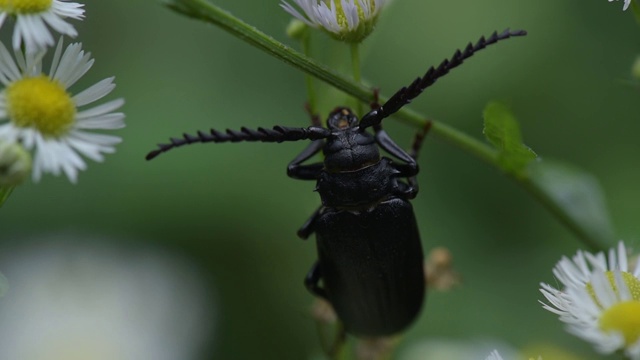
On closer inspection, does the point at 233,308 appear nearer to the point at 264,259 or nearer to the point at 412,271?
the point at 264,259

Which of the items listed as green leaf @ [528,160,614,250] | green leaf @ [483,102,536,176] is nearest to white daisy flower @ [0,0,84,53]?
green leaf @ [483,102,536,176]

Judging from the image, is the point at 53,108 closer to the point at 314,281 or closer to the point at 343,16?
the point at 343,16

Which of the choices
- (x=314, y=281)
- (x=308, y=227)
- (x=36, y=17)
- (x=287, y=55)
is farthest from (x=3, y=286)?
(x=314, y=281)

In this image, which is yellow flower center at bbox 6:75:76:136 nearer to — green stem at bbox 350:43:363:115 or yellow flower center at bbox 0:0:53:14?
yellow flower center at bbox 0:0:53:14

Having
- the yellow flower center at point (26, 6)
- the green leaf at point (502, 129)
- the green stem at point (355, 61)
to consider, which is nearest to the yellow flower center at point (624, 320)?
the green leaf at point (502, 129)

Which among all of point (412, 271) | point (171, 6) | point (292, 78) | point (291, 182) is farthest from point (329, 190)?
point (292, 78)

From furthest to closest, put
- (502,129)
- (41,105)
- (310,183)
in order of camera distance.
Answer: (310,183) → (502,129) → (41,105)
